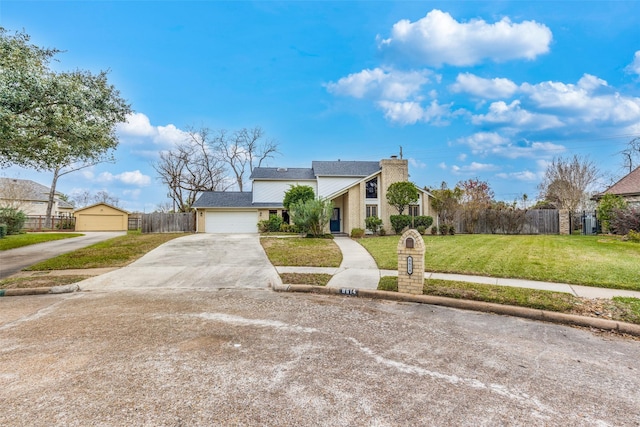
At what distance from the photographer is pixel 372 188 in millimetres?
21531

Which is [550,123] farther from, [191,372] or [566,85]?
[191,372]

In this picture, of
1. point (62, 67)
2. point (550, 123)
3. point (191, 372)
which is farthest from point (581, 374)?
point (550, 123)

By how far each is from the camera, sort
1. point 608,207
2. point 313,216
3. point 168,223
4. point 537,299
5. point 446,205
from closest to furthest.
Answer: point 537,299 → point 608,207 → point 313,216 → point 446,205 → point 168,223

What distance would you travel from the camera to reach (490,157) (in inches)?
887

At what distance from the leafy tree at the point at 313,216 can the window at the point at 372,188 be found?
15.2 ft

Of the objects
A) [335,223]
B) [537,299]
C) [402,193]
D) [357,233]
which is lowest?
[537,299]

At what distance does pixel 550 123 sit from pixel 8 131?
27.1 metres

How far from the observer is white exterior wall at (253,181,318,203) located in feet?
90.4

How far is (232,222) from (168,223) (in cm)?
582

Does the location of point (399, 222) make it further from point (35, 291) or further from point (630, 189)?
point (35, 291)

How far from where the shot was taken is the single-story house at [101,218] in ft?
104

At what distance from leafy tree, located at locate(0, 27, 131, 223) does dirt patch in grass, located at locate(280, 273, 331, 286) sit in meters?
7.84

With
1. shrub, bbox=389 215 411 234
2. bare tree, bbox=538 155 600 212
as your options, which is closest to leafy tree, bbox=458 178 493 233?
shrub, bbox=389 215 411 234

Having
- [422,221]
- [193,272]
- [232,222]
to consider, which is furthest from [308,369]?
[232,222]
